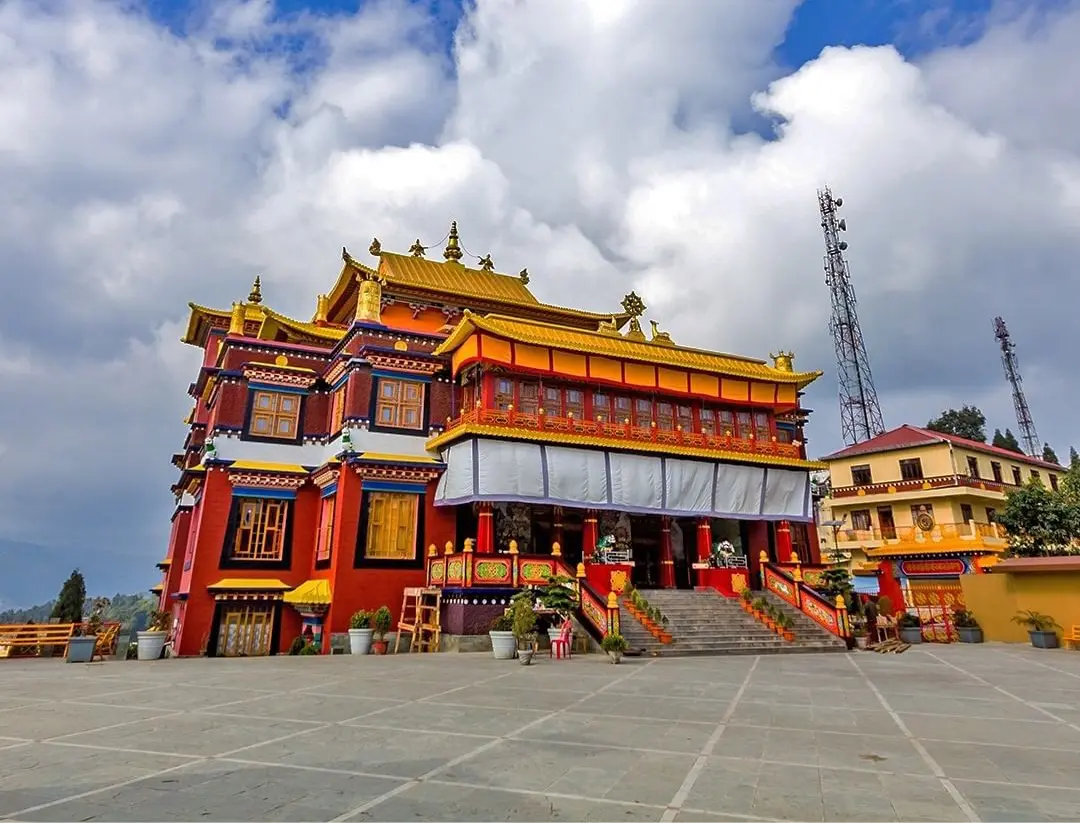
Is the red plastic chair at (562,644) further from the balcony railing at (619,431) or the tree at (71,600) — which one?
the tree at (71,600)

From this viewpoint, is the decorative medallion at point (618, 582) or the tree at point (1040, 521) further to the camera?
the tree at point (1040, 521)

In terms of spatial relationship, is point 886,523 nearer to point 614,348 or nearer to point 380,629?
point 614,348

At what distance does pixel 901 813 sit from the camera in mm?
4781

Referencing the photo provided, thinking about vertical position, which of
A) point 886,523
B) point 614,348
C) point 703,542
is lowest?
point 703,542

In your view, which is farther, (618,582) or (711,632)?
(618,582)

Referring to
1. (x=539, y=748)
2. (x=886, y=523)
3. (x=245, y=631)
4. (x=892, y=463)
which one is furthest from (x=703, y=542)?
(x=892, y=463)

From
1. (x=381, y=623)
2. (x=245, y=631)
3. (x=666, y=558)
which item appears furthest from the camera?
(x=666, y=558)

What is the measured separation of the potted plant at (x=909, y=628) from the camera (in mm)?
22453

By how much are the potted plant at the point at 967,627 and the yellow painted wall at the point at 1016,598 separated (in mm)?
517

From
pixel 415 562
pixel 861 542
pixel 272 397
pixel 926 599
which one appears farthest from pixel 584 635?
pixel 861 542

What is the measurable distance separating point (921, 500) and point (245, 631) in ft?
117

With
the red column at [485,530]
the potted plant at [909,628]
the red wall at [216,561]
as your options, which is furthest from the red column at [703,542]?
the red wall at [216,561]

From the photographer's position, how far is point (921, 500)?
→ 122 feet

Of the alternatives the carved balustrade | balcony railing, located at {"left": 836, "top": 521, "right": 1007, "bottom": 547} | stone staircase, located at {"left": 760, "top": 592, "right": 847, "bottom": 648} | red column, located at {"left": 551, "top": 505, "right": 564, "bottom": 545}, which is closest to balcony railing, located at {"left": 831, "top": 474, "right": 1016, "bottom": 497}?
balcony railing, located at {"left": 836, "top": 521, "right": 1007, "bottom": 547}
